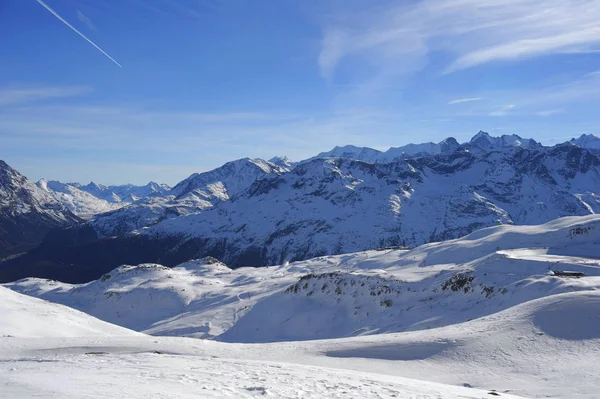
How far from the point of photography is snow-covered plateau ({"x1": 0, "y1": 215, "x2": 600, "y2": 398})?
12.9 m

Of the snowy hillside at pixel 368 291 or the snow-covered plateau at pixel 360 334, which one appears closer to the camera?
the snow-covered plateau at pixel 360 334

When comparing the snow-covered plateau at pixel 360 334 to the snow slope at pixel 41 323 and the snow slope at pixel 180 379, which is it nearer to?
the snow slope at pixel 180 379

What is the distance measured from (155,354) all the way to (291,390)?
731cm

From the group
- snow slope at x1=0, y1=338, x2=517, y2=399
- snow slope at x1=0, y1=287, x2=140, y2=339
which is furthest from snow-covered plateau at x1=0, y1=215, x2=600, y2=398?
snow slope at x1=0, y1=287, x2=140, y2=339

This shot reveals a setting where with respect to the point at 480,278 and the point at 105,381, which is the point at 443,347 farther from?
the point at 480,278

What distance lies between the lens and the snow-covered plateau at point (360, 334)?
507 inches

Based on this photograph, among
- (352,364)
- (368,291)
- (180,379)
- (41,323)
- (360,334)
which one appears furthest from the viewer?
(368,291)

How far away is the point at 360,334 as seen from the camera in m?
31.3

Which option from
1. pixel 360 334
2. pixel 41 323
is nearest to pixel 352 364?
pixel 360 334

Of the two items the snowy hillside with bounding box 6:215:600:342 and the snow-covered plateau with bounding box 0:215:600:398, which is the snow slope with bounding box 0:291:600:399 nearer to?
the snow-covered plateau with bounding box 0:215:600:398

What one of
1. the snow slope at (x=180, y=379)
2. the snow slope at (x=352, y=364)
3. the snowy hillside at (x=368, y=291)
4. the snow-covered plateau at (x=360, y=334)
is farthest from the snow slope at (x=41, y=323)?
the snowy hillside at (x=368, y=291)

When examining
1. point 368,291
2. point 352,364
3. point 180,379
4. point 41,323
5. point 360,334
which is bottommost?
point 360,334

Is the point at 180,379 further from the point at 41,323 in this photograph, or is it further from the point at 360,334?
the point at 360,334

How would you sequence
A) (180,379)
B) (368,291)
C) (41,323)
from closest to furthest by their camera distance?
(180,379) → (41,323) → (368,291)
